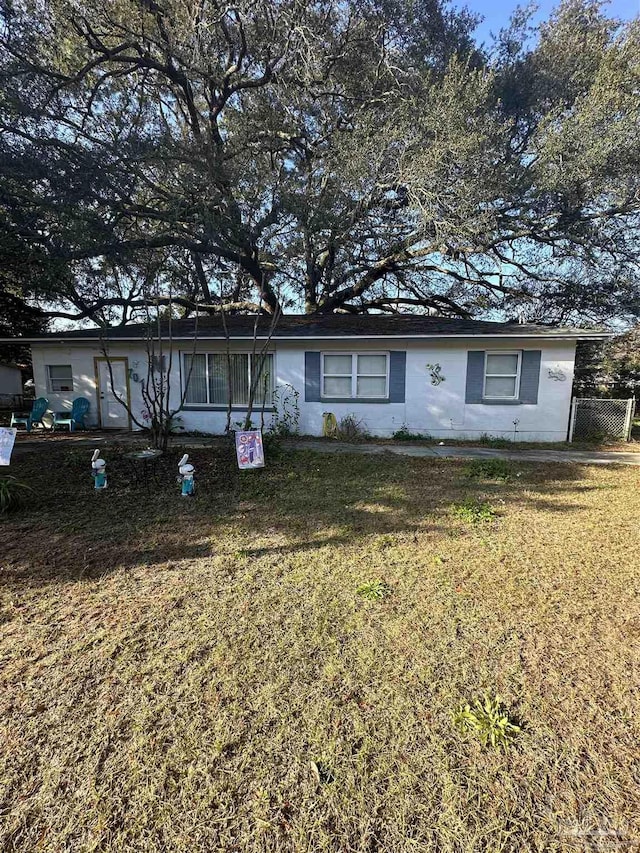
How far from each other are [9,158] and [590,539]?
12551 mm

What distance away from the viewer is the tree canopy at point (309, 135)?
9016 mm

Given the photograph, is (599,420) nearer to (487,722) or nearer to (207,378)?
(207,378)

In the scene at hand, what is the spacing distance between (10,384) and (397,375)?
1961 cm


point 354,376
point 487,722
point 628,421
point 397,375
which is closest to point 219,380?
point 354,376

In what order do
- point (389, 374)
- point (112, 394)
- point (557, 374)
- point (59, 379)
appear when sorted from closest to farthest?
1. point (557, 374)
2. point (389, 374)
3. point (112, 394)
4. point (59, 379)

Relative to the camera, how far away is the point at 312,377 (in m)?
10.4

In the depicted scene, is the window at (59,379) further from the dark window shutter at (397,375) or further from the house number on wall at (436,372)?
the house number on wall at (436,372)

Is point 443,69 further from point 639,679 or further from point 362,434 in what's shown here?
point 639,679

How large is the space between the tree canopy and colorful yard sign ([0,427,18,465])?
13.2 feet

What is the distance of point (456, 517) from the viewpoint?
4.98 m

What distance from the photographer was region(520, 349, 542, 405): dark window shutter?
9781 mm

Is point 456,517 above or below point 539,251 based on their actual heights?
below

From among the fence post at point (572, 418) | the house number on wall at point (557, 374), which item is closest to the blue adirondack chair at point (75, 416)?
the house number on wall at point (557, 374)

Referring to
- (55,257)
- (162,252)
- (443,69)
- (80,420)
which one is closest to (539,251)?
(443,69)
